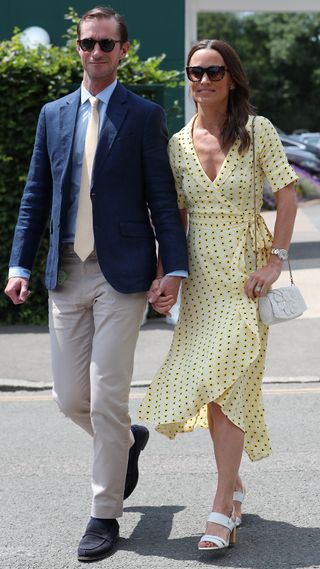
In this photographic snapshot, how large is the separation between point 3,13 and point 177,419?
10.9 m

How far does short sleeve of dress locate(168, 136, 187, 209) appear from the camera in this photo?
480cm

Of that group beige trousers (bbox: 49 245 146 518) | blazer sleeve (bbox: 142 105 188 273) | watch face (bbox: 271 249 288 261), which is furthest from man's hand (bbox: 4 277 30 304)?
watch face (bbox: 271 249 288 261)

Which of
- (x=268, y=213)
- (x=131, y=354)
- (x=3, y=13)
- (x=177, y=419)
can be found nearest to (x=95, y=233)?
(x=131, y=354)

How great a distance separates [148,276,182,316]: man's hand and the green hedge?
5420 millimetres

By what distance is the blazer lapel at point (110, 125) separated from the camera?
15.3 ft

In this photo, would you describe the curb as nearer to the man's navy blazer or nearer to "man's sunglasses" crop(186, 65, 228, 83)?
the man's navy blazer

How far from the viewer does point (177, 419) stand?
4.59 m

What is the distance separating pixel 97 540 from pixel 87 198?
4.51 feet

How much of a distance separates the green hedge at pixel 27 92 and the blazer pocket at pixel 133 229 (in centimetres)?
526

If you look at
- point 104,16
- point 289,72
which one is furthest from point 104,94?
point 289,72

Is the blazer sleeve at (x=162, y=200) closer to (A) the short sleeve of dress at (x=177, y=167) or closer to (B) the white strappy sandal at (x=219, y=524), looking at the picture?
(A) the short sleeve of dress at (x=177, y=167)

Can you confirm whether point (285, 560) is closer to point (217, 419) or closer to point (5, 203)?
point (217, 419)

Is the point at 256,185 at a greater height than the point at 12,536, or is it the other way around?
the point at 256,185

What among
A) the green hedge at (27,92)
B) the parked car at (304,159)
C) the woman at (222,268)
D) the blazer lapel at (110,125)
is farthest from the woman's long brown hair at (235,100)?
the parked car at (304,159)
